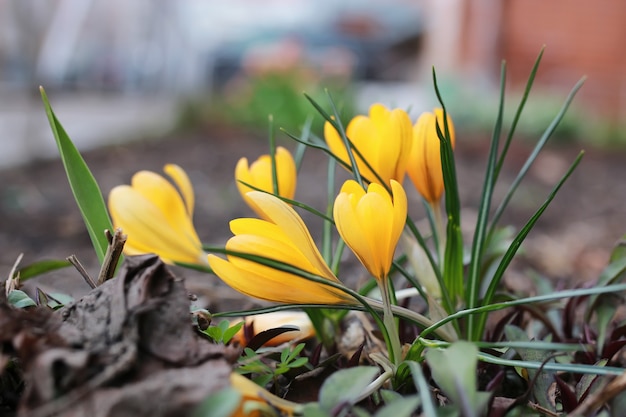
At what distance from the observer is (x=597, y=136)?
6109mm

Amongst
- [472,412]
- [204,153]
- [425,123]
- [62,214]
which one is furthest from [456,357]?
[204,153]

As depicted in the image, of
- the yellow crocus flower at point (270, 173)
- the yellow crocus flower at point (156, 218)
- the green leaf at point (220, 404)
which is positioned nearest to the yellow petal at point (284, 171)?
the yellow crocus flower at point (270, 173)

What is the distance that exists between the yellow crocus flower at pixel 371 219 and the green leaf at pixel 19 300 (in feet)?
0.87

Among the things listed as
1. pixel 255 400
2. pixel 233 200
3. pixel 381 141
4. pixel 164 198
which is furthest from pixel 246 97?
pixel 255 400

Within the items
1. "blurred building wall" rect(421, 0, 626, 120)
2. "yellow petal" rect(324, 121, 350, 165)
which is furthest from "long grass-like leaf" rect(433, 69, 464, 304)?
"blurred building wall" rect(421, 0, 626, 120)

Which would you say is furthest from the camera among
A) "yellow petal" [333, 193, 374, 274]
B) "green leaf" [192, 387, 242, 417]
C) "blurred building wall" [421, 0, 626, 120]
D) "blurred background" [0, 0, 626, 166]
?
"blurred building wall" [421, 0, 626, 120]

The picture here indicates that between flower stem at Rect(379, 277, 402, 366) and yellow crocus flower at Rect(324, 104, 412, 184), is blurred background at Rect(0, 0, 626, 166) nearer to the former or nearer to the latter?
yellow crocus flower at Rect(324, 104, 412, 184)

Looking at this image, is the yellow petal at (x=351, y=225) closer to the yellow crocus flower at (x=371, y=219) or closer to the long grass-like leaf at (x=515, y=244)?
the yellow crocus flower at (x=371, y=219)

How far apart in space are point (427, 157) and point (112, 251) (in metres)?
0.32

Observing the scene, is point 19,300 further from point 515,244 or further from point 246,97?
point 246,97

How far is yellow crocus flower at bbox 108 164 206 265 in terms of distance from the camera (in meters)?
0.69

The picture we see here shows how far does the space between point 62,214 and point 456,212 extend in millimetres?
2049

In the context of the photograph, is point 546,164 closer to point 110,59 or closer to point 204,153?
point 204,153

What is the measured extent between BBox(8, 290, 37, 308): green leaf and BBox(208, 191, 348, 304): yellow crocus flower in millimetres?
155
